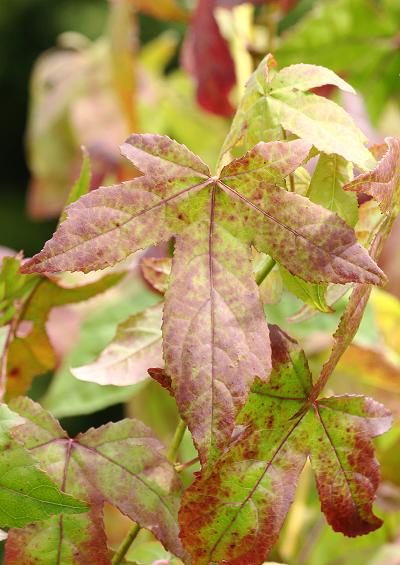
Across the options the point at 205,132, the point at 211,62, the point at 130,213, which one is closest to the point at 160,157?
the point at 130,213

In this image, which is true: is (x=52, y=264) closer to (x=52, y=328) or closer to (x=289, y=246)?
(x=289, y=246)

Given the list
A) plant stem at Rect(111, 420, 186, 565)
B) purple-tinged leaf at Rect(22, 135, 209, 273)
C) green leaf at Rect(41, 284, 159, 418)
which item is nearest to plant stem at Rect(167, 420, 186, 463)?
plant stem at Rect(111, 420, 186, 565)

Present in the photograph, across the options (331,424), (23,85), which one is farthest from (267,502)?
(23,85)

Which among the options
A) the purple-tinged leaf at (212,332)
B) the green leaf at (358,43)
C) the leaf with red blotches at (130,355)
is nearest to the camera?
the purple-tinged leaf at (212,332)

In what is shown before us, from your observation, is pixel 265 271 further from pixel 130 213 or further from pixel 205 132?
pixel 205 132

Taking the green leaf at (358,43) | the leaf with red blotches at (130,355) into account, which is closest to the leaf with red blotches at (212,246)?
the leaf with red blotches at (130,355)

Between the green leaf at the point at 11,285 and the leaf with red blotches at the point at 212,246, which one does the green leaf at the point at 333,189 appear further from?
the green leaf at the point at 11,285
